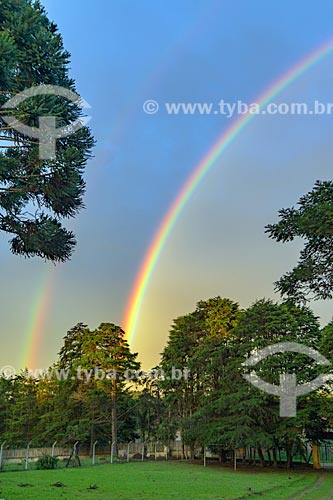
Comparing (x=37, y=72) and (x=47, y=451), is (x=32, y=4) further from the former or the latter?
(x=47, y=451)

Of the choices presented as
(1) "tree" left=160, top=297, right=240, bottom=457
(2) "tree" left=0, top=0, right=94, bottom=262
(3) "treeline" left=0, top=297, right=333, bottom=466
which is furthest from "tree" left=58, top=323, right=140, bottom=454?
(2) "tree" left=0, top=0, right=94, bottom=262

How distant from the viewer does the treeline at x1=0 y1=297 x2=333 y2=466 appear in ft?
81.8

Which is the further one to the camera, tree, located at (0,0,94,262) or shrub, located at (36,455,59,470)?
shrub, located at (36,455,59,470)

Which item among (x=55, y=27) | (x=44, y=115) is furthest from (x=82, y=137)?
(x=55, y=27)

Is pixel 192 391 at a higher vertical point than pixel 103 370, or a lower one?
lower

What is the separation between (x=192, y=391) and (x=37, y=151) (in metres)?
27.4

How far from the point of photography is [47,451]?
2945 cm

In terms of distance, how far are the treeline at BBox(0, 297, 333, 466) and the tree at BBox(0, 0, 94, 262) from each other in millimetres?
12845

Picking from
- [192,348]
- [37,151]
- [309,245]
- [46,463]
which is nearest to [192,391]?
[192,348]

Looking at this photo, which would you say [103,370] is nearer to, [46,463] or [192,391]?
[192,391]

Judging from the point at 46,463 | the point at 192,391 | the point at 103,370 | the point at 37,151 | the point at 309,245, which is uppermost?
the point at 37,151

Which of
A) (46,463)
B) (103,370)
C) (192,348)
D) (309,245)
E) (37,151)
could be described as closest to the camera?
(37,151)

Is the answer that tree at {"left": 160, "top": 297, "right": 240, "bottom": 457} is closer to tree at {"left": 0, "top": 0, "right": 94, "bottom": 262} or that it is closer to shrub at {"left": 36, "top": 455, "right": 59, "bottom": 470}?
shrub at {"left": 36, "top": 455, "right": 59, "bottom": 470}

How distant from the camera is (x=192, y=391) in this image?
1305 inches
